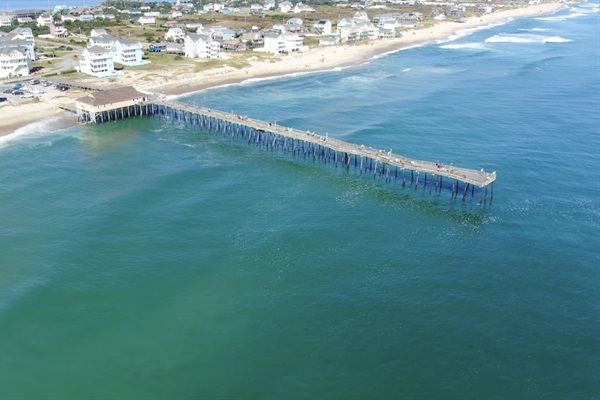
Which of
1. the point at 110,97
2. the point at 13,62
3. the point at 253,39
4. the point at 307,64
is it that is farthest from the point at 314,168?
the point at 253,39

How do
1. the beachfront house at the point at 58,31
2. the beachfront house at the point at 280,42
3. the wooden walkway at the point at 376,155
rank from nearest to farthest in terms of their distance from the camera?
the wooden walkway at the point at 376,155 → the beachfront house at the point at 280,42 → the beachfront house at the point at 58,31

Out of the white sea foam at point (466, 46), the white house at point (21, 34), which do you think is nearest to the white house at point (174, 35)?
the white house at point (21, 34)

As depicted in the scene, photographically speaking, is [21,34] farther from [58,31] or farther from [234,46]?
[234,46]

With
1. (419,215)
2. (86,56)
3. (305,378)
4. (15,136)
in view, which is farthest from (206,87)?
(305,378)

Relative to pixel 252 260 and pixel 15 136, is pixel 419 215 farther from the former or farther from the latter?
pixel 15 136

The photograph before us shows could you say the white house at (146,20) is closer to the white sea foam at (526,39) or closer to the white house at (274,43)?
the white house at (274,43)

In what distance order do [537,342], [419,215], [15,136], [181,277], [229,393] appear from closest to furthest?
[229,393]
[537,342]
[181,277]
[419,215]
[15,136]

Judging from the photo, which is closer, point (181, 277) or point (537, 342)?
point (537, 342)

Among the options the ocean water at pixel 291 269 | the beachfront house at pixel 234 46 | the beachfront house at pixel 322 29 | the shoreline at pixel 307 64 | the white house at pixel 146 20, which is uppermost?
the white house at pixel 146 20
